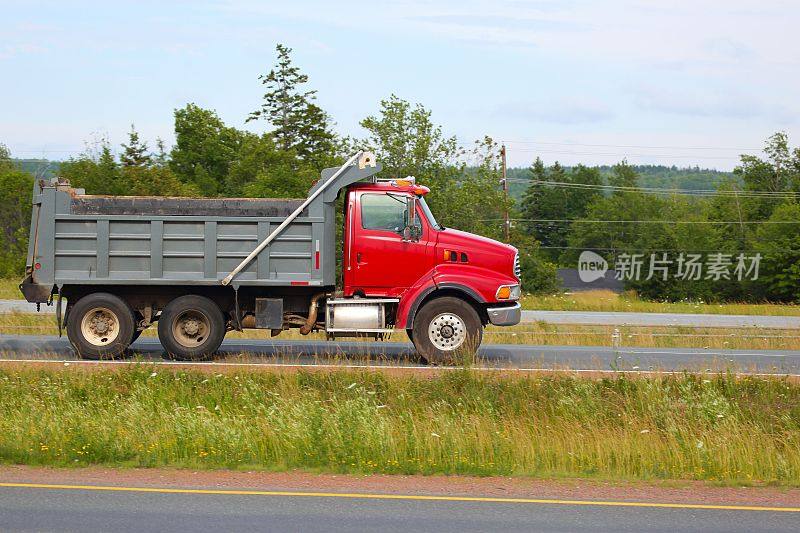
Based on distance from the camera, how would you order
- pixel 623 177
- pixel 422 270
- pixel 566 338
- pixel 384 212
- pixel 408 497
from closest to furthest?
1. pixel 408 497
2. pixel 422 270
3. pixel 384 212
4. pixel 566 338
5. pixel 623 177

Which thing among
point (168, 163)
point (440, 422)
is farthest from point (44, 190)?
point (168, 163)

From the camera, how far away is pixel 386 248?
55.0ft

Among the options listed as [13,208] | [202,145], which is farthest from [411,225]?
[202,145]

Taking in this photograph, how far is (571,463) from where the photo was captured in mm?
10555

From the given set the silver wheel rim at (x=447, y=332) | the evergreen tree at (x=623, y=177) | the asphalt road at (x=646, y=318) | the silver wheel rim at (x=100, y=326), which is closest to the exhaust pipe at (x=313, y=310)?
the silver wheel rim at (x=447, y=332)

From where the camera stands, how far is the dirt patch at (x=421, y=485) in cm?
A: 912

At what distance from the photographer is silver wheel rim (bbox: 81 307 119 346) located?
16594 mm

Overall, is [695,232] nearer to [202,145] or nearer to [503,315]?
[202,145]

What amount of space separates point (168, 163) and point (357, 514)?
69.0 m

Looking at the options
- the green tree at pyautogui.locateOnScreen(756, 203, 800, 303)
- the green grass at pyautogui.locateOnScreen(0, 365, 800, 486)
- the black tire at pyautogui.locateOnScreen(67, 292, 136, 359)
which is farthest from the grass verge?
the green tree at pyautogui.locateOnScreen(756, 203, 800, 303)

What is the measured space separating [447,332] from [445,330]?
0.15ft

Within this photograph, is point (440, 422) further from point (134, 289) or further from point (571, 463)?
point (134, 289)

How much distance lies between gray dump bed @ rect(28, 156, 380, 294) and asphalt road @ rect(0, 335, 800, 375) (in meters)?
1.47

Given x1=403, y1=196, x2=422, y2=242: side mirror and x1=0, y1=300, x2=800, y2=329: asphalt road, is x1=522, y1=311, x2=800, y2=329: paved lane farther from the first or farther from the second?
x1=403, y1=196, x2=422, y2=242: side mirror
